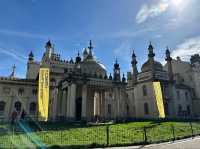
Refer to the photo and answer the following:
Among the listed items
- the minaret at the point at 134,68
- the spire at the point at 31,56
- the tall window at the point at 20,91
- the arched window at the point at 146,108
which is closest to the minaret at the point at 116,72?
the arched window at the point at 146,108

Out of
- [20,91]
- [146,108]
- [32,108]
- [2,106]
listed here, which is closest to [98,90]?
[146,108]

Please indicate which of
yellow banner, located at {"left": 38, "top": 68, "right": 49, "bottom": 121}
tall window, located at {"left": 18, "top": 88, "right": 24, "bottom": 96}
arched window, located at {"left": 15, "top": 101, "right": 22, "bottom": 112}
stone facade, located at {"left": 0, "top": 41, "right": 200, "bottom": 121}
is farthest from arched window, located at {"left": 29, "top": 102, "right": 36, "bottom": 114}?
yellow banner, located at {"left": 38, "top": 68, "right": 49, "bottom": 121}

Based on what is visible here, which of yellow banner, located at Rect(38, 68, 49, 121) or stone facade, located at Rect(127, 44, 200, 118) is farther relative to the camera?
stone facade, located at Rect(127, 44, 200, 118)

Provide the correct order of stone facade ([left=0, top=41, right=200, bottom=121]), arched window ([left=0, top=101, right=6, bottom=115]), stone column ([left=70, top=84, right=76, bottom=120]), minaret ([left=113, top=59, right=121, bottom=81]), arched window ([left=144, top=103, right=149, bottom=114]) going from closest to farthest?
stone column ([left=70, top=84, right=76, bottom=120])
stone facade ([left=0, top=41, right=200, bottom=121])
minaret ([left=113, top=59, right=121, bottom=81])
arched window ([left=0, top=101, right=6, bottom=115])
arched window ([left=144, top=103, right=149, bottom=114])

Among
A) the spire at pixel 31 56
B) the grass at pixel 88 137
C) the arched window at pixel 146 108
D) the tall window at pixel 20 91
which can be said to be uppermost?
the spire at pixel 31 56

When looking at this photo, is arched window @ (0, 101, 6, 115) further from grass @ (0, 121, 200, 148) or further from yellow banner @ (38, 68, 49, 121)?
grass @ (0, 121, 200, 148)

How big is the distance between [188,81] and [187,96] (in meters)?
6.20

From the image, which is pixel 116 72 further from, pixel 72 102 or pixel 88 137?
pixel 88 137

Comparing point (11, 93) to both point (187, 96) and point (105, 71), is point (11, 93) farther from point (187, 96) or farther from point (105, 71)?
point (187, 96)

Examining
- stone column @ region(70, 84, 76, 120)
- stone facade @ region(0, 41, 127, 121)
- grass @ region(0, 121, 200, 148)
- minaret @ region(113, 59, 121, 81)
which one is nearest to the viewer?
grass @ region(0, 121, 200, 148)

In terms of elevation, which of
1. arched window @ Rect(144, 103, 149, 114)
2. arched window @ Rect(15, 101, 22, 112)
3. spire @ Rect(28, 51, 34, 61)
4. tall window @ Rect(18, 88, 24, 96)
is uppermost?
spire @ Rect(28, 51, 34, 61)

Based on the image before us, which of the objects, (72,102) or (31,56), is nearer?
(72,102)

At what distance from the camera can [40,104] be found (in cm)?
2797

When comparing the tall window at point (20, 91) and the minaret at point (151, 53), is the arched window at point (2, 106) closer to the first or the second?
the tall window at point (20, 91)
